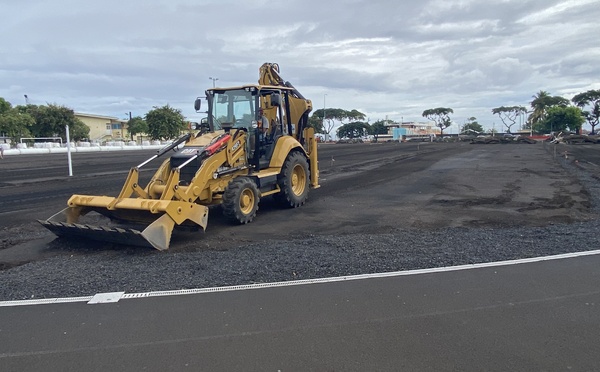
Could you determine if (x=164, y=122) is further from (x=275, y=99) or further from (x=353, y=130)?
(x=353, y=130)

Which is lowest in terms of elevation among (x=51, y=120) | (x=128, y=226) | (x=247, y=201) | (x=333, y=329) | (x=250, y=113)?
(x=333, y=329)

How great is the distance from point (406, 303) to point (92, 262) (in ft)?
15.0

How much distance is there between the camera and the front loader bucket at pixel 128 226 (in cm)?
734

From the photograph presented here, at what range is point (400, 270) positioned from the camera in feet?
20.9

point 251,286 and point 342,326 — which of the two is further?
point 251,286

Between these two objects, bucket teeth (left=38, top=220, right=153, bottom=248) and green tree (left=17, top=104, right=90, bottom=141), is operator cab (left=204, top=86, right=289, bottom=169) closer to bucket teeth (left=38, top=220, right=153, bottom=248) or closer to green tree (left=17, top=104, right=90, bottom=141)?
bucket teeth (left=38, top=220, right=153, bottom=248)

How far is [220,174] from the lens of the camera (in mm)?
9508

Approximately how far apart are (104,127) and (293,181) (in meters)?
86.0

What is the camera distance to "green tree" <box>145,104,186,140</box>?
206ft

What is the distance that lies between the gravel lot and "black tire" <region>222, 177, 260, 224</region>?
10.2 inches

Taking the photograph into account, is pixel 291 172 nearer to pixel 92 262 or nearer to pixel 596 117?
pixel 92 262

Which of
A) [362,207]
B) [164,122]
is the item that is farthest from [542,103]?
[362,207]

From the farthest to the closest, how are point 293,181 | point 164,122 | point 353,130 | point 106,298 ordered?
1. point 353,130
2. point 164,122
3. point 293,181
4. point 106,298

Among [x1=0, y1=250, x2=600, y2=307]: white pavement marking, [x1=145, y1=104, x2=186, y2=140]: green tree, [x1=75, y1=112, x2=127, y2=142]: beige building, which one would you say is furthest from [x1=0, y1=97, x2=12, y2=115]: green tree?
[x1=0, y1=250, x2=600, y2=307]: white pavement marking
